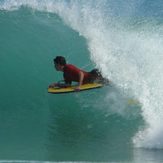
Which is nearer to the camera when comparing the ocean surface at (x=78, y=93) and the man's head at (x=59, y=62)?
the ocean surface at (x=78, y=93)

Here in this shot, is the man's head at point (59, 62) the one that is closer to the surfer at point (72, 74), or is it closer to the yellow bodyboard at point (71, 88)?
the surfer at point (72, 74)

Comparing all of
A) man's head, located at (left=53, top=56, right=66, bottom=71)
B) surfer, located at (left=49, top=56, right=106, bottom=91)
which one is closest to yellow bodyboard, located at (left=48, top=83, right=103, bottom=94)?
surfer, located at (left=49, top=56, right=106, bottom=91)

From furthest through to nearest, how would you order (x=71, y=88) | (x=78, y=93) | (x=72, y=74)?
(x=78, y=93), (x=71, y=88), (x=72, y=74)

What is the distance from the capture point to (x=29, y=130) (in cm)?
1148

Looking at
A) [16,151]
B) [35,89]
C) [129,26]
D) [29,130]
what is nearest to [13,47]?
[35,89]

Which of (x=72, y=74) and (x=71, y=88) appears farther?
(x=71, y=88)

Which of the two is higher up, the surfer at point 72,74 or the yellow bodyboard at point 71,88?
the surfer at point 72,74

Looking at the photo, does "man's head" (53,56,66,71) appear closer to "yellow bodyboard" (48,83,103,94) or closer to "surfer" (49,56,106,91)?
"surfer" (49,56,106,91)

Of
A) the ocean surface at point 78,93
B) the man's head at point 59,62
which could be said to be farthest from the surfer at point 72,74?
the ocean surface at point 78,93

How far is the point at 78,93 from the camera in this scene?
1344cm

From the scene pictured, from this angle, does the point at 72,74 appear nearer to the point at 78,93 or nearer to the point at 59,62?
the point at 59,62

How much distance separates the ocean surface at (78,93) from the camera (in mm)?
10500

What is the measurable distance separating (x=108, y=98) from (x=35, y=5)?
553cm

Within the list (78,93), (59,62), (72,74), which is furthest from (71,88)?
(78,93)
